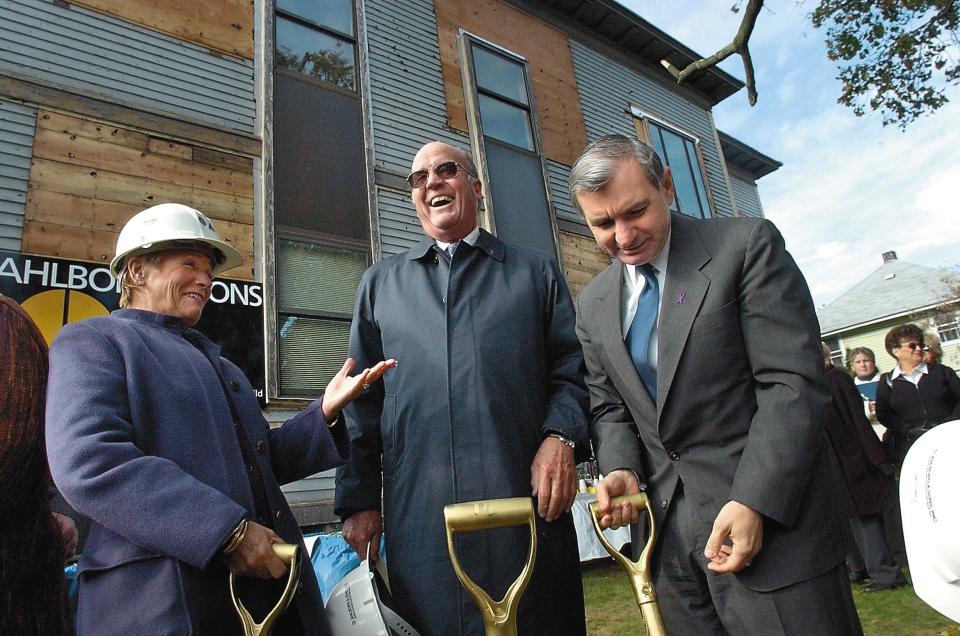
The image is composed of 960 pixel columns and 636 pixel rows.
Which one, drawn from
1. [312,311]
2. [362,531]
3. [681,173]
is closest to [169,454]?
[362,531]

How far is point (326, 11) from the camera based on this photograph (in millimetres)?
8203

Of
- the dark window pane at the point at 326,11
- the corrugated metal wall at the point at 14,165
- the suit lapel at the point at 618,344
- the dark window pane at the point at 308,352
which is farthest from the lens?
the dark window pane at the point at 326,11

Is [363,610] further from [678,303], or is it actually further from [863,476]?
[863,476]

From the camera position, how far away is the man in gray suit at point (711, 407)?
1448 millimetres

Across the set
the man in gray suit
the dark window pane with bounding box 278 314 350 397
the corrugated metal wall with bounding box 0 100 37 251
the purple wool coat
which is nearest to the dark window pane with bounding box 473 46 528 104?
the dark window pane with bounding box 278 314 350 397

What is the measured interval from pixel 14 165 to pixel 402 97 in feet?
15.4

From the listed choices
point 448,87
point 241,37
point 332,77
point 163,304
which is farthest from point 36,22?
point 163,304

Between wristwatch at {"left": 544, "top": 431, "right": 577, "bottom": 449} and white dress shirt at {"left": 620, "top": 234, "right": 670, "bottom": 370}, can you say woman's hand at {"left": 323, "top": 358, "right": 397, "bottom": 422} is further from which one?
white dress shirt at {"left": 620, "top": 234, "right": 670, "bottom": 370}

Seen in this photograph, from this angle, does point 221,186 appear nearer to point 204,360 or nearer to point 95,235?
point 95,235

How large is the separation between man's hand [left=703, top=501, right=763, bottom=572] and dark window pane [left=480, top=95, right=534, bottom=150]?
8.70 m

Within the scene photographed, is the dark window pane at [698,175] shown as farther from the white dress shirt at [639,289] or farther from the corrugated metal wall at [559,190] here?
the white dress shirt at [639,289]

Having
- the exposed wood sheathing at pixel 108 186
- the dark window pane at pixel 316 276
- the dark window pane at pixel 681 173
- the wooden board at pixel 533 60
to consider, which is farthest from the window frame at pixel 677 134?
the exposed wood sheathing at pixel 108 186

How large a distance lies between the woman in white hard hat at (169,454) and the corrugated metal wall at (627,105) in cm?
983

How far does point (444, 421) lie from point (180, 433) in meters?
0.80
